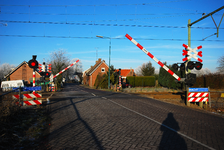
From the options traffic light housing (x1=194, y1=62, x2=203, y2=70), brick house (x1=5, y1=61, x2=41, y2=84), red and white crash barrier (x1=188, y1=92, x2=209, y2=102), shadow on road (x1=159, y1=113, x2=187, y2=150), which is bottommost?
shadow on road (x1=159, y1=113, x2=187, y2=150)

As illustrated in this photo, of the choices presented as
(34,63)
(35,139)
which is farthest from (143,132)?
(34,63)

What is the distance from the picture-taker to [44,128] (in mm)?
6906

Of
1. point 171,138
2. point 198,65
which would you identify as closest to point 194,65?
point 198,65

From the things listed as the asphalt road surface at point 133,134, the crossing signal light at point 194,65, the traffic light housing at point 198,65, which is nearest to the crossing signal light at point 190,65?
the crossing signal light at point 194,65

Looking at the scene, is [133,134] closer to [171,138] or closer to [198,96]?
[171,138]

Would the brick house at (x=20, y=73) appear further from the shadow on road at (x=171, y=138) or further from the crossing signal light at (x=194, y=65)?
the shadow on road at (x=171, y=138)

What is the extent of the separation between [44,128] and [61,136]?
147 cm

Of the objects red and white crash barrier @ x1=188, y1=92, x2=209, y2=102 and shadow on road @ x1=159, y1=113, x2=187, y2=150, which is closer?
shadow on road @ x1=159, y1=113, x2=187, y2=150

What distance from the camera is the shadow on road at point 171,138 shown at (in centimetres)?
489

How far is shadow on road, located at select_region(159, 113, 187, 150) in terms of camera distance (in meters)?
4.89

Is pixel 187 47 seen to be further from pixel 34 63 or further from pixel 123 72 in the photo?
pixel 123 72

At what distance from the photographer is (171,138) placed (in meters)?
5.55

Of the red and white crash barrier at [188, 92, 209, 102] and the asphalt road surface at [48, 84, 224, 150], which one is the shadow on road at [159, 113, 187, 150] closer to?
the asphalt road surface at [48, 84, 224, 150]

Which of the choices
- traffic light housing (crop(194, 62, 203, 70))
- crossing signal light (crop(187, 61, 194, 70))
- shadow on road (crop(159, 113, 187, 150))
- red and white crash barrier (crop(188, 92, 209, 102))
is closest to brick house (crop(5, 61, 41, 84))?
crossing signal light (crop(187, 61, 194, 70))
